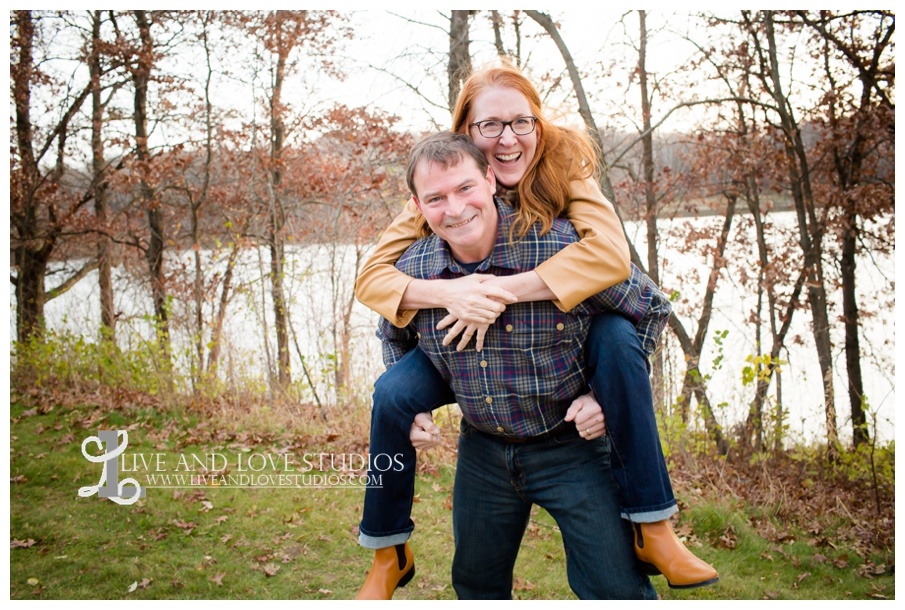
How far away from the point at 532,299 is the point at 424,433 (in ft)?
1.87

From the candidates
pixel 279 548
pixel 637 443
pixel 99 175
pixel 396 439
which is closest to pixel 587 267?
pixel 637 443

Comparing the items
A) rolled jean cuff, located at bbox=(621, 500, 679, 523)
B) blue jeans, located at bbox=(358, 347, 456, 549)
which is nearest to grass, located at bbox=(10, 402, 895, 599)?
blue jeans, located at bbox=(358, 347, 456, 549)

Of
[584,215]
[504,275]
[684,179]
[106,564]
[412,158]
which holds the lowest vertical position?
[106,564]

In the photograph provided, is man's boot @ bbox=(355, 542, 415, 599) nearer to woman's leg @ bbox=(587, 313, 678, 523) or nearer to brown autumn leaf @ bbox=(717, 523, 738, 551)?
woman's leg @ bbox=(587, 313, 678, 523)

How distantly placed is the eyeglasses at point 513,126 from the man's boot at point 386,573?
1486mm

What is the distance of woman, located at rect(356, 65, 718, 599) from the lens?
198 centimetres

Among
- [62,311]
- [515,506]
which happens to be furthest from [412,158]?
[62,311]

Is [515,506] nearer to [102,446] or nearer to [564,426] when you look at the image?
[564,426]

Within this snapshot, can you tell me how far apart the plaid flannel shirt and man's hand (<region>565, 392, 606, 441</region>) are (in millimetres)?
92

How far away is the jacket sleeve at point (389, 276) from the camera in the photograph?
224 cm

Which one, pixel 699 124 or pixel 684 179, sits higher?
pixel 699 124

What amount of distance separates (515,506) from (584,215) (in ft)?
3.34

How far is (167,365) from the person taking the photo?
717cm

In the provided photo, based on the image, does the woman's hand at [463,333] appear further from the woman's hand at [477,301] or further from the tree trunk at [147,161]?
the tree trunk at [147,161]
